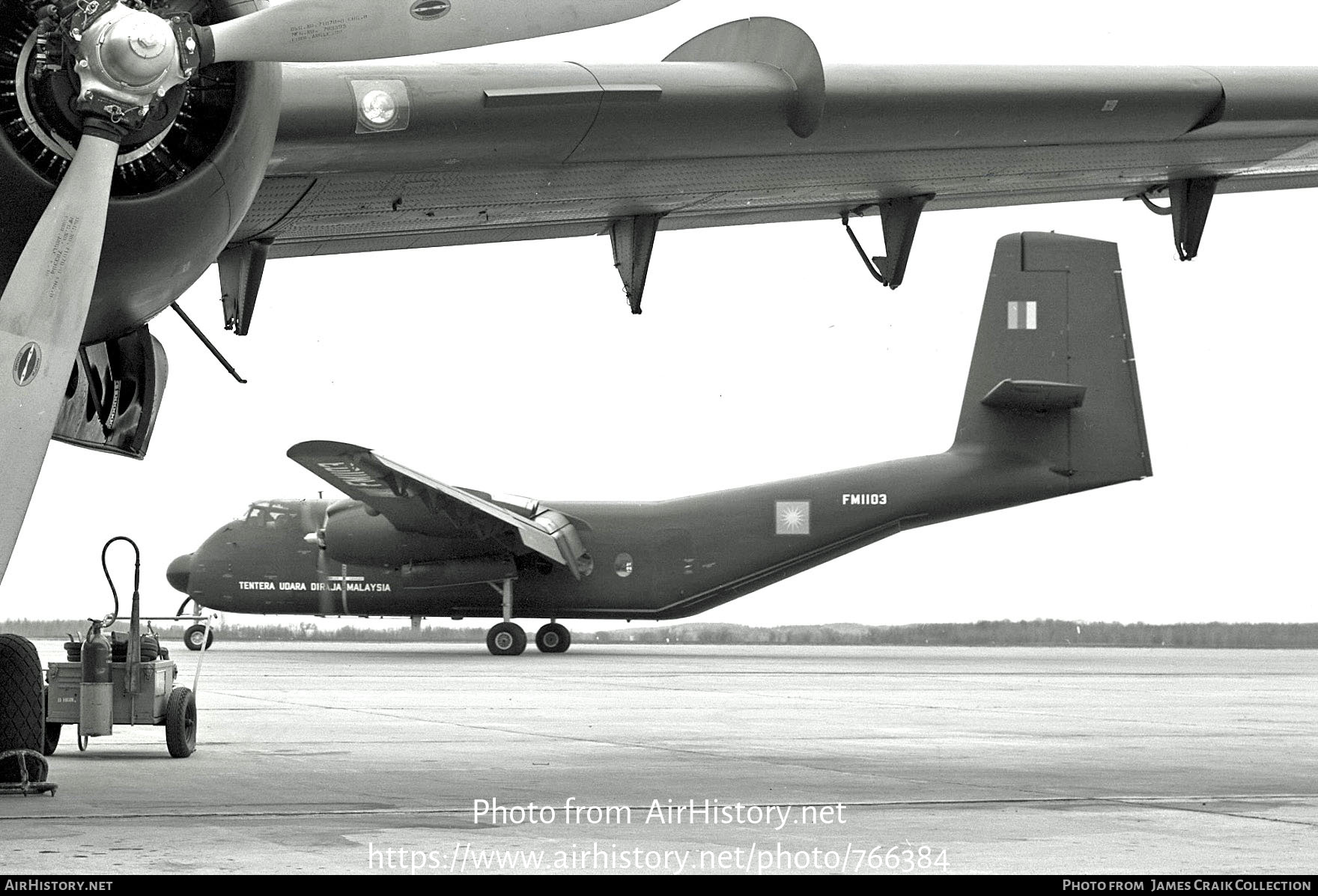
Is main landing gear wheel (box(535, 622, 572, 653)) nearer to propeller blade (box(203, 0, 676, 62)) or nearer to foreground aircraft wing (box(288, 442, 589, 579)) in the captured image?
foreground aircraft wing (box(288, 442, 589, 579))

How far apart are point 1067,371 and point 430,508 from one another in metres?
12.0

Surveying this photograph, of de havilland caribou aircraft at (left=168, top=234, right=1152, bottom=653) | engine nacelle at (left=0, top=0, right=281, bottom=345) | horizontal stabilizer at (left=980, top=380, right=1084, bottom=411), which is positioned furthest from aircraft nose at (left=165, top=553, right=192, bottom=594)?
engine nacelle at (left=0, top=0, right=281, bottom=345)

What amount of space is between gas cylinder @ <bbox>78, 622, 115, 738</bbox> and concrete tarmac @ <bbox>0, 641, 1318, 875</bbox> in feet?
1.01

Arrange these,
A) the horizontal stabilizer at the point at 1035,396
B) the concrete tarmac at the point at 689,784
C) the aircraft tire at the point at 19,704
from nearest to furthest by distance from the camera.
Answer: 1. the concrete tarmac at the point at 689,784
2. the aircraft tire at the point at 19,704
3. the horizontal stabilizer at the point at 1035,396

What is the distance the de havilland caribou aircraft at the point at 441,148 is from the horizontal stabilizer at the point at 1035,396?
16430 millimetres

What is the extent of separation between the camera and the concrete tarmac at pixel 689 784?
6.00 m

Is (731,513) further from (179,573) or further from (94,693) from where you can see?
(94,693)

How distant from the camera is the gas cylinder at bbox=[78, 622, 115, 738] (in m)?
10.2

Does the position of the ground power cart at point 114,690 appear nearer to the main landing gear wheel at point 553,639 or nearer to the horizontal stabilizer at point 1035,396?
the horizontal stabilizer at point 1035,396

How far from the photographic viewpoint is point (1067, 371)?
28.7 metres

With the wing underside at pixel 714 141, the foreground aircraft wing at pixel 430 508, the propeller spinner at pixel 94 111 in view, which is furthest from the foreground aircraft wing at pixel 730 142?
the foreground aircraft wing at pixel 430 508

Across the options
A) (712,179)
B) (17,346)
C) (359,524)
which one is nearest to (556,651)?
(359,524)

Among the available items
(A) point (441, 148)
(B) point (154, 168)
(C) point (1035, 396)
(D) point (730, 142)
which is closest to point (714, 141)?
(D) point (730, 142)
